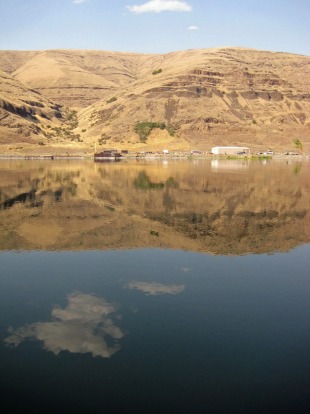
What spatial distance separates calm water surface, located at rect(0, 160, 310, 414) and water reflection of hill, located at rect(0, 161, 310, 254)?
255 mm

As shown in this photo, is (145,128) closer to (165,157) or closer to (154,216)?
(165,157)

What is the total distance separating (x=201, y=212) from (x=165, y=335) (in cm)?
2997

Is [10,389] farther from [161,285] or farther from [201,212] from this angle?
[201,212]

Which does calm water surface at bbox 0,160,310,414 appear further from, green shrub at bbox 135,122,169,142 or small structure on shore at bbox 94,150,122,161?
green shrub at bbox 135,122,169,142

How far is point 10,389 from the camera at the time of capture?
13211mm

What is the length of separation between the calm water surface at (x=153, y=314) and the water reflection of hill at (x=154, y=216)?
26 centimetres

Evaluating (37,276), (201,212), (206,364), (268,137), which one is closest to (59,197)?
(201,212)

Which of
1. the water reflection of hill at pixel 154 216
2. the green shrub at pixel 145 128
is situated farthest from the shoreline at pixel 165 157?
the water reflection of hill at pixel 154 216

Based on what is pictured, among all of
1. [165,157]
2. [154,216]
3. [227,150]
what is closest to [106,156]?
[165,157]

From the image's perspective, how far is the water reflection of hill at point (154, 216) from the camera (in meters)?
33.0

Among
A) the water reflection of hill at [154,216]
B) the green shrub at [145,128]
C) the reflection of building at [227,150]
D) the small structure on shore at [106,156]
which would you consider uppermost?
the green shrub at [145,128]

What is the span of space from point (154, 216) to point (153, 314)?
82.5ft

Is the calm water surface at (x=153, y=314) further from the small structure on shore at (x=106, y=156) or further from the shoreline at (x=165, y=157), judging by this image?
the shoreline at (x=165, y=157)

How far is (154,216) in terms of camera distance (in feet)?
143
